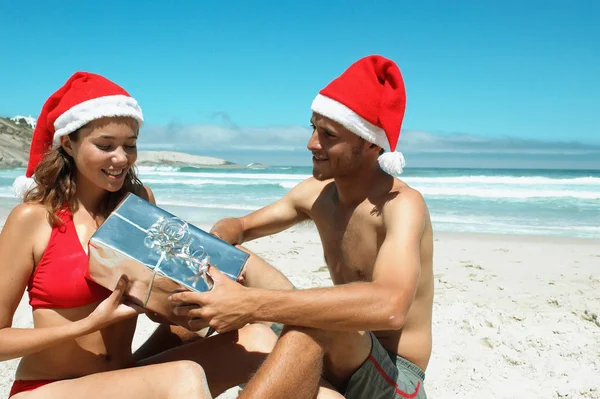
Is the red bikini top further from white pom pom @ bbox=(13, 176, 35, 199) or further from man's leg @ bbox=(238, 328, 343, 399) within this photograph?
man's leg @ bbox=(238, 328, 343, 399)

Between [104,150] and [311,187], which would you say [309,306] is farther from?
[311,187]

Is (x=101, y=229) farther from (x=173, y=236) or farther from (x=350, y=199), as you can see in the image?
(x=350, y=199)

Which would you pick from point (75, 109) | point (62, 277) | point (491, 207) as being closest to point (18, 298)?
point (62, 277)

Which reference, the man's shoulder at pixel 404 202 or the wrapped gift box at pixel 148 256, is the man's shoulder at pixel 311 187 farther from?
the wrapped gift box at pixel 148 256

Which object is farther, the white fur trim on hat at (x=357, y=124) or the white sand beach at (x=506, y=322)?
the white sand beach at (x=506, y=322)

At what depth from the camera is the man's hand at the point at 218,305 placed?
79.7 inches

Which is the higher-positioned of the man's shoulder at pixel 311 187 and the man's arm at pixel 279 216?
the man's shoulder at pixel 311 187

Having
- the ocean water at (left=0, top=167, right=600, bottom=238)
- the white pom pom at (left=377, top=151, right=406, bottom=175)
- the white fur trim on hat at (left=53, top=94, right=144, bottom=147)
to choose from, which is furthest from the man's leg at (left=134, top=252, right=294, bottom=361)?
the ocean water at (left=0, top=167, right=600, bottom=238)

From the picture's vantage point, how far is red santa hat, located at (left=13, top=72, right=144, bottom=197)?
226cm

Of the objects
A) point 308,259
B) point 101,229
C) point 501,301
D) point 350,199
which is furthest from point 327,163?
point 308,259

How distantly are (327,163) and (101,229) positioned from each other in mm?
1173

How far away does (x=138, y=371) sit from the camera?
80.0 inches

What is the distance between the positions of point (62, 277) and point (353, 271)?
1364 mm

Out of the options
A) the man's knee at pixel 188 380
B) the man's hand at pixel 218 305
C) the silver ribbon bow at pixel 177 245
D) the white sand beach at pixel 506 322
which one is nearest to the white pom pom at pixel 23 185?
the silver ribbon bow at pixel 177 245
